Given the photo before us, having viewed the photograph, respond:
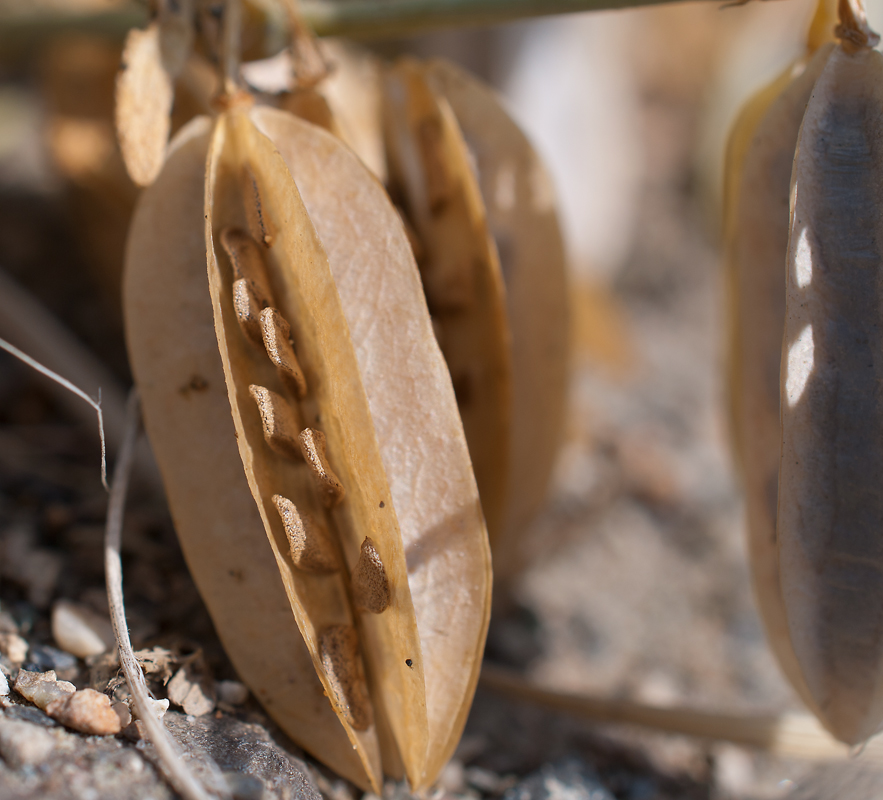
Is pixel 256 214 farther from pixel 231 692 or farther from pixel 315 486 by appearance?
pixel 231 692

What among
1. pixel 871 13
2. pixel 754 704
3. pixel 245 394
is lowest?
pixel 754 704

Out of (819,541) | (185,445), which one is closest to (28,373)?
(185,445)

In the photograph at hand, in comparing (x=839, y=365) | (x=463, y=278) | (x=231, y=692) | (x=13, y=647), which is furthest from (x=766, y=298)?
(x=13, y=647)

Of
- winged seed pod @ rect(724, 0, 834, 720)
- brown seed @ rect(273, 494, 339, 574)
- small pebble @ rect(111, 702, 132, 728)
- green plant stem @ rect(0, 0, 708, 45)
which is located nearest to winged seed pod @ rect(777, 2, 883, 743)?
winged seed pod @ rect(724, 0, 834, 720)

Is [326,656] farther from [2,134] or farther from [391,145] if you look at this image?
[2,134]

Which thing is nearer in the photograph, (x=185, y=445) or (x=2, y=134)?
(x=185, y=445)
